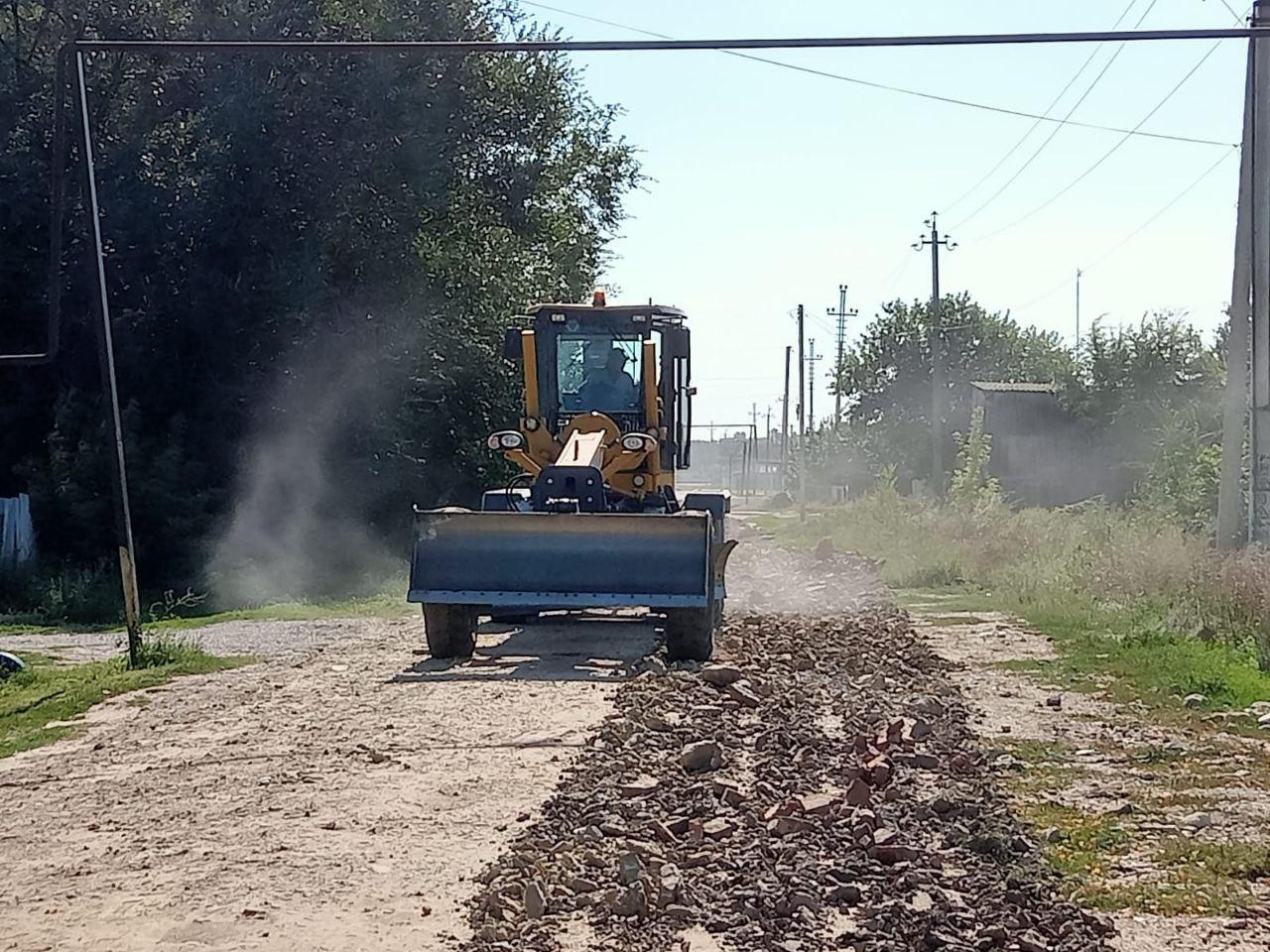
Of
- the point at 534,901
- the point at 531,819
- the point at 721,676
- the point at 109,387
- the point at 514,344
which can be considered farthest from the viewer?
the point at 514,344

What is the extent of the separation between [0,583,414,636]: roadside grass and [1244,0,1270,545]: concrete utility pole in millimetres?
10792

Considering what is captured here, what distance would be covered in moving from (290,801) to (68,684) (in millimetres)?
6034

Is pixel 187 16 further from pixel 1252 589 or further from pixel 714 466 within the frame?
pixel 714 466

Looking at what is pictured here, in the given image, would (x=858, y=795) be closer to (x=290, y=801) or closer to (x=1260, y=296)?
(x=290, y=801)

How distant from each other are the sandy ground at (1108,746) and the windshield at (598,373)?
430 cm

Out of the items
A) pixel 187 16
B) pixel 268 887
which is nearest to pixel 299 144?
pixel 187 16

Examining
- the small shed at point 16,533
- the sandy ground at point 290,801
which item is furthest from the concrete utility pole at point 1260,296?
the small shed at point 16,533

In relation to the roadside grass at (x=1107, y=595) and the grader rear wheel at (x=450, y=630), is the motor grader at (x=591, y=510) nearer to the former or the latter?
the grader rear wheel at (x=450, y=630)

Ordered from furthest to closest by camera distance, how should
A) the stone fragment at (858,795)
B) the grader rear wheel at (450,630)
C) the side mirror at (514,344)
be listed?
the side mirror at (514,344) → the grader rear wheel at (450,630) → the stone fragment at (858,795)

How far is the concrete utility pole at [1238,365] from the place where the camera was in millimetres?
19047

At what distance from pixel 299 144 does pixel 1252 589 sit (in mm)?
16819

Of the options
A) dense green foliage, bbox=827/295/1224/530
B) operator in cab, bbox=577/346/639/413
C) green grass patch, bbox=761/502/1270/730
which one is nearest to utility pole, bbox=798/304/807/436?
dense green foliage, bbox=827/295/1224/530

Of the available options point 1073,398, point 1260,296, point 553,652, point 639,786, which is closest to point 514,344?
point 553,652

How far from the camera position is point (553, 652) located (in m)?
15.5
